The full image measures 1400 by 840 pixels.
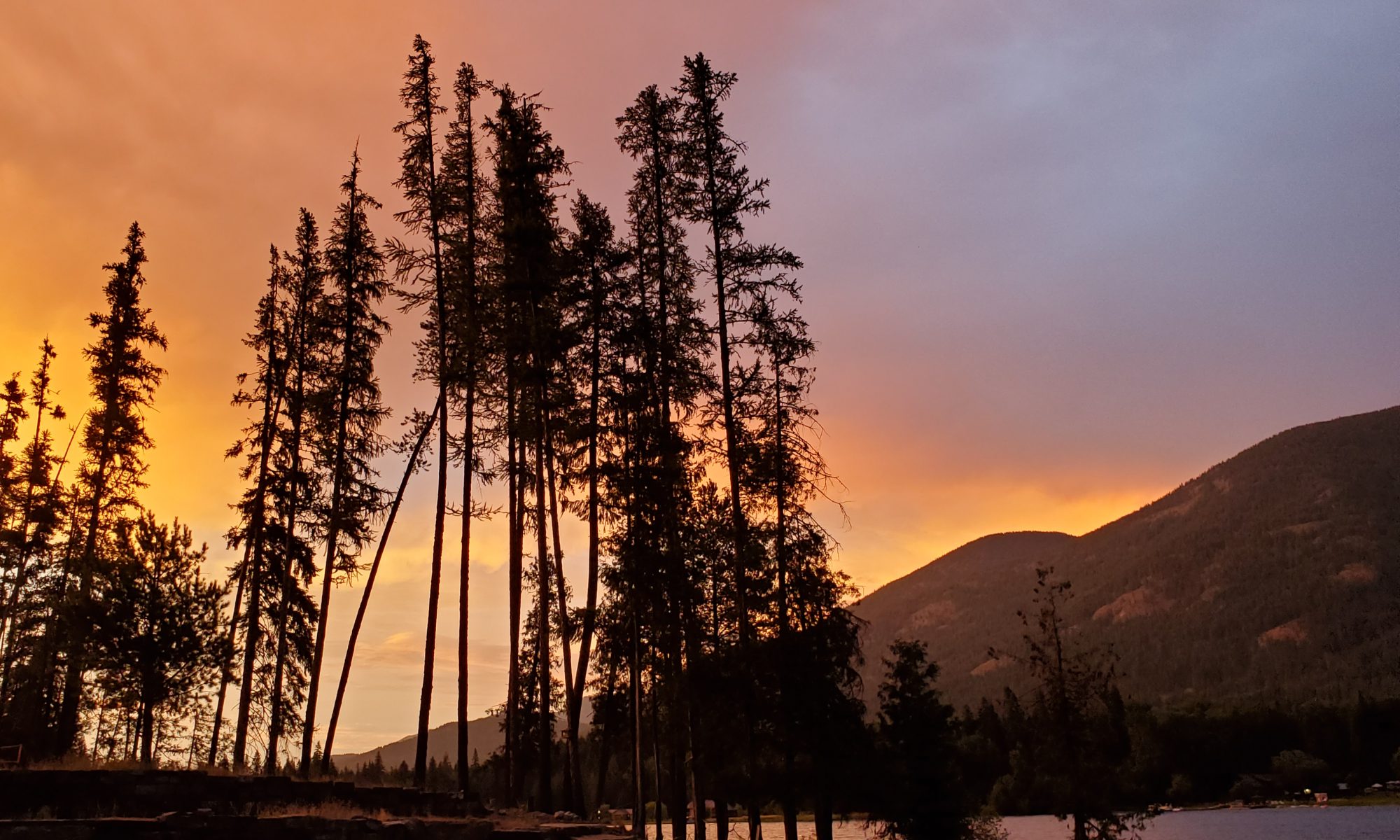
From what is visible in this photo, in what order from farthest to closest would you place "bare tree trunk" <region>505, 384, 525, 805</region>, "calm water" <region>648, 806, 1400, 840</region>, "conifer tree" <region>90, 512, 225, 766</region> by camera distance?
"calm water" <region>648, 806, 1400, 840</region> → "conifer tree" <region>90, 512, 225, 766</region> → "bare tree trunk" <region>505, 384, 525, 805</region>

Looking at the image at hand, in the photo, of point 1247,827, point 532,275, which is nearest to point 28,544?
point 532,275

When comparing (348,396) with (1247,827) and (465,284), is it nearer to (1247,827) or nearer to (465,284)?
(465,284)

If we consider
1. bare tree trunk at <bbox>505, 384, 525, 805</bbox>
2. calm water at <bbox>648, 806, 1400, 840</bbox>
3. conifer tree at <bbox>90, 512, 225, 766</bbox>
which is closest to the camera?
bare tree trunk at <bbox>505, 384, 525, 805</bbox>

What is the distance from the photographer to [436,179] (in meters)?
30.6

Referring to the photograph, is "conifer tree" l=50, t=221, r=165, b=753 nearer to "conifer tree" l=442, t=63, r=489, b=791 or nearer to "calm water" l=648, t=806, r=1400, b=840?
"conifer tree" l=442, t=63, r=489, b=791

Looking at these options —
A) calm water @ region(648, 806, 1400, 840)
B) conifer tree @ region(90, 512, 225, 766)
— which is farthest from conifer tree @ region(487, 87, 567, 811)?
calm water @ region(648, 806, 1400, 840)

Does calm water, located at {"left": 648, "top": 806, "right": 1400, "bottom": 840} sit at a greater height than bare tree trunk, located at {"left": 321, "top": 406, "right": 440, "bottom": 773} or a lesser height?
lesser

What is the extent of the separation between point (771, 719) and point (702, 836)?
13.7 feet

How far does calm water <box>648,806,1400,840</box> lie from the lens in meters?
82.2

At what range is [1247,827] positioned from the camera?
326 feet

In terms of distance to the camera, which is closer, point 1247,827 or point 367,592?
point 367,592

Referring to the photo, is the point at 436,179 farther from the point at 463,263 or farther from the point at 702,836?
the point at 702,836

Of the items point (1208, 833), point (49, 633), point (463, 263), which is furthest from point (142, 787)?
point (1208, 833)

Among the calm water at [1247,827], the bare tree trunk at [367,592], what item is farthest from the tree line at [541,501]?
the calm water at [1247,827]
